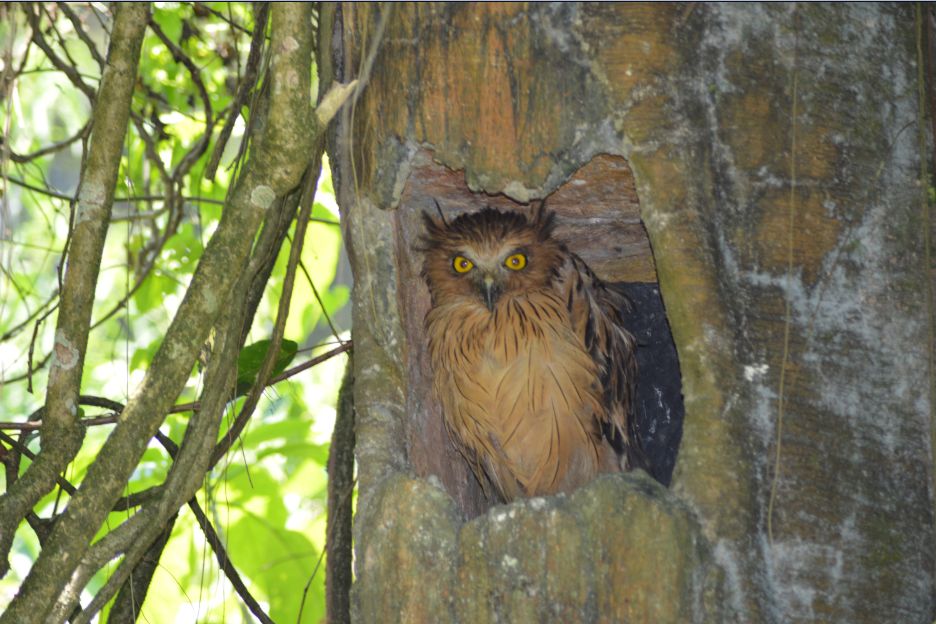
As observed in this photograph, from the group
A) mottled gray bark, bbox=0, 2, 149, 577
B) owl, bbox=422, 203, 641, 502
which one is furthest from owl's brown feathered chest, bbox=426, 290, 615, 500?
mottled gray bark, bbox=0, 2, 149, 577

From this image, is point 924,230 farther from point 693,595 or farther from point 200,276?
point 200,276

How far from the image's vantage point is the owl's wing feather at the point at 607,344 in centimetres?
407

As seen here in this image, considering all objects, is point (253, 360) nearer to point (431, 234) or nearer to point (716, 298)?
point (431, 234)

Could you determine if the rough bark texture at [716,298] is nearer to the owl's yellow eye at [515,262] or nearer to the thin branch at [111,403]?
the thin branch at [111,403]

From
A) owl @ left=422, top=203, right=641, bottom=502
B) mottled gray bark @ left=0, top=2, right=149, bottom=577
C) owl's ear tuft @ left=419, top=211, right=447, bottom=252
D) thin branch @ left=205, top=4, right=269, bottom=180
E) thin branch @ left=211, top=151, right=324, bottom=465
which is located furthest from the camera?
owl @ left=422, top=203, right=641, bottom=502

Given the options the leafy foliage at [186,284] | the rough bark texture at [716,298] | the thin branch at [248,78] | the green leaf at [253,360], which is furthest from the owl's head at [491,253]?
the rough bark texture at [716,298]

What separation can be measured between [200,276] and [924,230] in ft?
5.72

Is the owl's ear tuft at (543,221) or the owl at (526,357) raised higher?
the owl's ear tuft at (543,221)

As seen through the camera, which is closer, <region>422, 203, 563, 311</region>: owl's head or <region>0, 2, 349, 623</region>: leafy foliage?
<region>0, 2, 349, 623</region>: leafy foliage

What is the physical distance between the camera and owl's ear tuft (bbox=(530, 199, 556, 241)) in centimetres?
397

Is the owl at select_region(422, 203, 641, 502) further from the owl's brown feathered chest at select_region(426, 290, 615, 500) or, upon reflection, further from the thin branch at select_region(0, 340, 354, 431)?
the thin branch at select_region(0, 340, 354, 431)

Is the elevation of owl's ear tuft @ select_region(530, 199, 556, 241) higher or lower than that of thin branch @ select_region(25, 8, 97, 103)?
lower

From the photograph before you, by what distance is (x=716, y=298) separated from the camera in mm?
2359

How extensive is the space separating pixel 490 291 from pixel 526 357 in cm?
30
